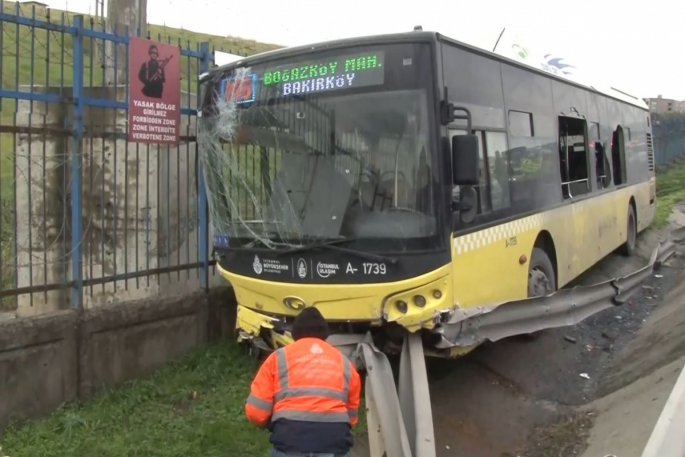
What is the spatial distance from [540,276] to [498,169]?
1477 mm

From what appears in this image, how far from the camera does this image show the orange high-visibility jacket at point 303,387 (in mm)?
3180

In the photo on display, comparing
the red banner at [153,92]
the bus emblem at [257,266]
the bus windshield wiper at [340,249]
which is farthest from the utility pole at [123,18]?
the bus windshield wiper at [340,249]

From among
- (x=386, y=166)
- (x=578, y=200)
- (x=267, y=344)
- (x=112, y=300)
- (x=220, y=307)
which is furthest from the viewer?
(x=578, y=200)

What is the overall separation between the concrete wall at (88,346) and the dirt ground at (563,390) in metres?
2.12

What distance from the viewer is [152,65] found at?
19.7 feet

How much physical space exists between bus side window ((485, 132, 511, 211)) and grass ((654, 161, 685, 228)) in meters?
11.4

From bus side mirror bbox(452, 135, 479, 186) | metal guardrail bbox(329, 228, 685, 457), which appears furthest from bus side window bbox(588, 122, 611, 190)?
bus side mirror bbox(452, 135, 479, 186)

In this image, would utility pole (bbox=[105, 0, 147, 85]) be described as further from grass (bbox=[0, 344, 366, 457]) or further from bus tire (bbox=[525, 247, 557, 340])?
bus tire (bbox=[525, 247, 557, 340])

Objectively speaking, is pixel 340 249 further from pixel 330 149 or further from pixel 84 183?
pixel 84 183

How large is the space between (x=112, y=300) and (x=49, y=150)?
147 centimetres

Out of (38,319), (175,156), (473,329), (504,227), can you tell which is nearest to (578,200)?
(504,227)

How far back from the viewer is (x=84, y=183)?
5984mm

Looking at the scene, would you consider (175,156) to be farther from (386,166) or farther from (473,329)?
(473,329)

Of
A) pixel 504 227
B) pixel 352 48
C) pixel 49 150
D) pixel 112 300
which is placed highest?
pixel 352 48
